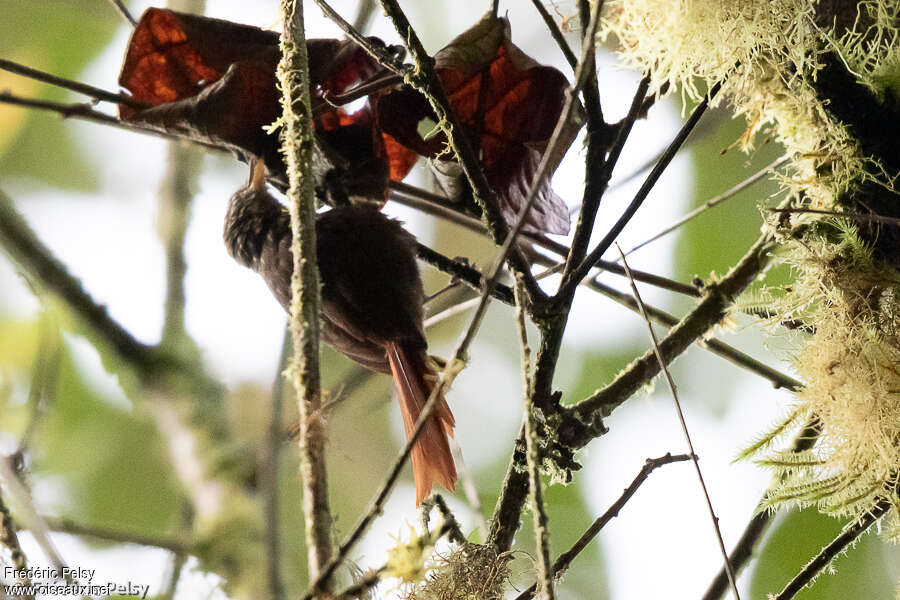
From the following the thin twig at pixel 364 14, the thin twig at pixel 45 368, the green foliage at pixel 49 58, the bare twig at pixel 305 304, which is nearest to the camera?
the bare twig at pixel 305 304

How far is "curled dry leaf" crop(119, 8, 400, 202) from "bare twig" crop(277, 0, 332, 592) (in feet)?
0.56

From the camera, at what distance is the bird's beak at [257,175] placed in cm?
115

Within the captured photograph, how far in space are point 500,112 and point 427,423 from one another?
1.50 feet

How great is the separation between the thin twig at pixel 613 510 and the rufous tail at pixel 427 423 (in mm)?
185

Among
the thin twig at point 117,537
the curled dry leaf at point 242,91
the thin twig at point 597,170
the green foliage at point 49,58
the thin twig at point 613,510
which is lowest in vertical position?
the thin twig at point 613,510

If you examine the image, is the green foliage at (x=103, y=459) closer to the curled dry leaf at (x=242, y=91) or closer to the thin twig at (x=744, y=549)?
the curled dry leaf at (x=242, y=91)

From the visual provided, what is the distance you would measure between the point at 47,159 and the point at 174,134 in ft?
3.68

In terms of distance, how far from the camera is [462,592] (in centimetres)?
101

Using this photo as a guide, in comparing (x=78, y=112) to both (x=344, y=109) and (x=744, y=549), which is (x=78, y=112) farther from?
(x=744, y=549)

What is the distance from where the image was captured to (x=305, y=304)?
618 mm

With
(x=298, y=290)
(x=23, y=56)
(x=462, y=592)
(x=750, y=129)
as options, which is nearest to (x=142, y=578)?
(x=462, y=592)

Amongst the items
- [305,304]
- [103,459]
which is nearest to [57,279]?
[103,459]

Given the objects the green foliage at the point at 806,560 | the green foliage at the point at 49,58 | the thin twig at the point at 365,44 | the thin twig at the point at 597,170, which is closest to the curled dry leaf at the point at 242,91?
the thin twig at the point at 365,44

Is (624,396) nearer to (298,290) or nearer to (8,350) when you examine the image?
(298,290)
